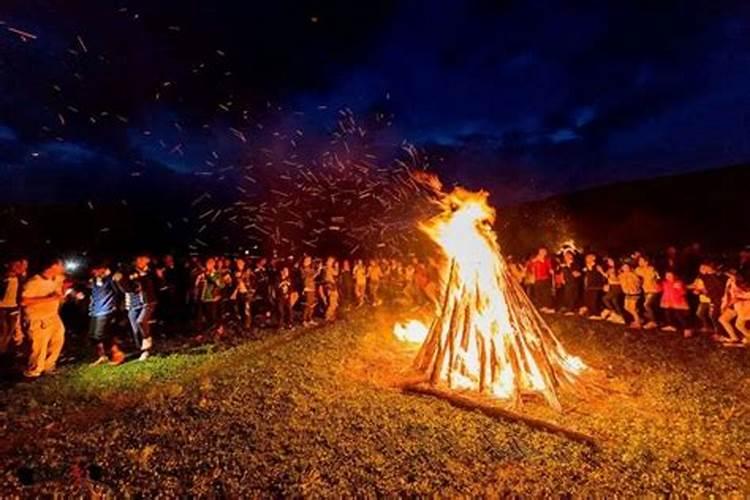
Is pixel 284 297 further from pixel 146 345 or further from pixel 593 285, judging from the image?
pixel 593 285

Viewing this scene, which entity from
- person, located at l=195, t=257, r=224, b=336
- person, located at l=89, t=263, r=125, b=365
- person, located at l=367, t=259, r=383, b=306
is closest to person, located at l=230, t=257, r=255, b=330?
person, located at l=195, t=257, r=224, b=336

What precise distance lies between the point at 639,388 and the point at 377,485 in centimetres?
567

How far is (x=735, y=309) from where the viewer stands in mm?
11516

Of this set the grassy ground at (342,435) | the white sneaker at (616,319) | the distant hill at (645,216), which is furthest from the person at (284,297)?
the distant hill at (645,216)

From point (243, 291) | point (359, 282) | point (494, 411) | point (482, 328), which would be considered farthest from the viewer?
point (359, 282)

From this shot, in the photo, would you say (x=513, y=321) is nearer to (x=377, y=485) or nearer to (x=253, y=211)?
(x=377, y=485)

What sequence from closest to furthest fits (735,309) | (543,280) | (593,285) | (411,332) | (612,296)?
(735,309) → (411,332) → (612,296) → (593,285) → (543,280)

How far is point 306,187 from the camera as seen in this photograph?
38938 millimetres

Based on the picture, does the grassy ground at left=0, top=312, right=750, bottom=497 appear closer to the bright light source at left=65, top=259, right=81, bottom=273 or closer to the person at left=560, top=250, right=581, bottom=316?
the person at left=560, top=250, right=581, bottom=316

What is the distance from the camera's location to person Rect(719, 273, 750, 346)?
11.3 m

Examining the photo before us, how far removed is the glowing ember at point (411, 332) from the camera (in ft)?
42.1

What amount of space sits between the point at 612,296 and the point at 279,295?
9858 mm

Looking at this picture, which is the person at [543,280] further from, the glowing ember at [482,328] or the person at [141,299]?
the person at [141,299]

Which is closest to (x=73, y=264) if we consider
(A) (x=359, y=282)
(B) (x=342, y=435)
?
(A) (x=359, y=282)
